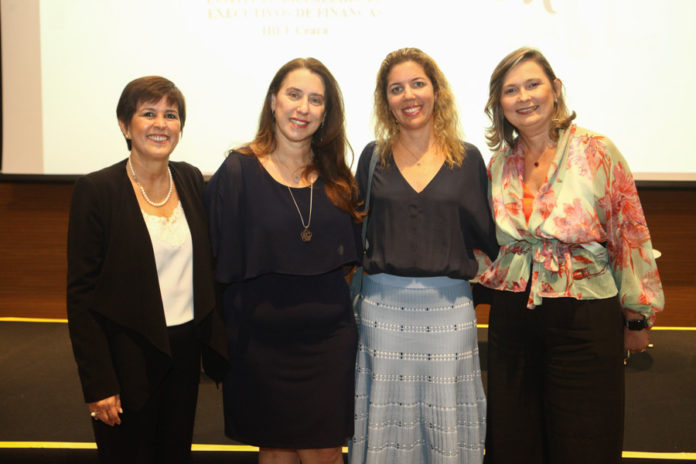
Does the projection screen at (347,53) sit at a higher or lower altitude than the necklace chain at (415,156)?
higher

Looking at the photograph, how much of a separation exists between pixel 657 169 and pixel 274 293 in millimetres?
3056

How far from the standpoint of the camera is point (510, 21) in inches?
135

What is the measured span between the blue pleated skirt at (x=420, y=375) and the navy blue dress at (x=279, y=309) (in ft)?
0.34

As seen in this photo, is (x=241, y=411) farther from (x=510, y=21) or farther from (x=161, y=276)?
(x=510, y=21)

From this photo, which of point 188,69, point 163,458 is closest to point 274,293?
point 163,458

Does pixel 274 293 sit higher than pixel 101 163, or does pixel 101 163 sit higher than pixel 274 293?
pixel 101 163

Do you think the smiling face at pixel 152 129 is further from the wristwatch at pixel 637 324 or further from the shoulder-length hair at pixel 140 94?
the wristwatch at pixel 637 324

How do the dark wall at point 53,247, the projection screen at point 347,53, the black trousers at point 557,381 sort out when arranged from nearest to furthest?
1. the black trousers at point 557,381
2. the projection screen at point 347,53
3. the dark wall at point 53,247

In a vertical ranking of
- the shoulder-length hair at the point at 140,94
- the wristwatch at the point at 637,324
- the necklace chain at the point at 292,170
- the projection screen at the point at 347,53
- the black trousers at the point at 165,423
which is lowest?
the black trousers at the point at 165,423

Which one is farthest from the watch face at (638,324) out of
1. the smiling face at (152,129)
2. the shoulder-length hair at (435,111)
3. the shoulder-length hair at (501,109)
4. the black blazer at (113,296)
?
the smiling face at (152,129)

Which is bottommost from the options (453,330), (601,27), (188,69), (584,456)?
(584,456)

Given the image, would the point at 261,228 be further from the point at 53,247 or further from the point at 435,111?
the point at 53,247

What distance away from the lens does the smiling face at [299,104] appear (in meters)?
1.77

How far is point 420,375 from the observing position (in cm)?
181
